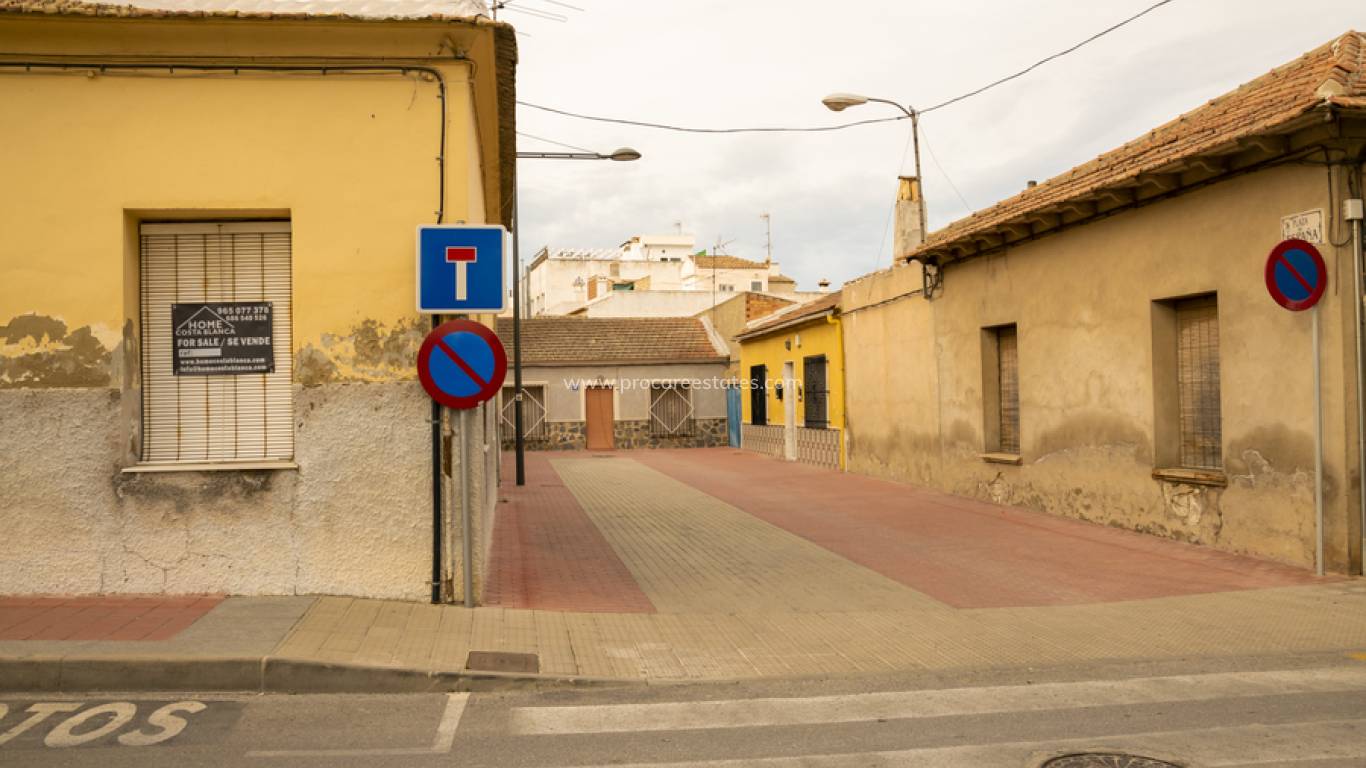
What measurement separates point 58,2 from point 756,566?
7.33 metres

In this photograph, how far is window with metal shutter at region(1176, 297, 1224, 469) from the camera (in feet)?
35.8

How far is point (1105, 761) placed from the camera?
477 centimetres

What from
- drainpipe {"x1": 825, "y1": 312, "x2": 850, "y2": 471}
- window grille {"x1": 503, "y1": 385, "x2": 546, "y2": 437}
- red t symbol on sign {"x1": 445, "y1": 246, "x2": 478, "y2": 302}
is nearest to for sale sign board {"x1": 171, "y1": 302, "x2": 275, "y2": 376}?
red t symbol on sign {"x1": 445, "y1": 246, "x2": 478, "y2": 302}

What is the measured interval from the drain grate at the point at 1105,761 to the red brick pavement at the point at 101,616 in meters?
4.99

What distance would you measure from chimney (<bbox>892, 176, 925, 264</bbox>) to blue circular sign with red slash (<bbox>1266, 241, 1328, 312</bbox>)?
506 inches

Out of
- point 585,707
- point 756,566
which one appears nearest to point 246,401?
point 585,707

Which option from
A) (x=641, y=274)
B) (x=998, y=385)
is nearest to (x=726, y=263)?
Result: (x=641, y=274)

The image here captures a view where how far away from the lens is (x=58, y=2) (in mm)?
7227

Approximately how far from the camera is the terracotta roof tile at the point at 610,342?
35.2m

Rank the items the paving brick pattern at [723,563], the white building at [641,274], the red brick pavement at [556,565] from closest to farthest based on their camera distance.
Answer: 1. the red brick pavement at [556,565]
2. the paving brick pattern at [723,563]
3. the white building at [641,274]

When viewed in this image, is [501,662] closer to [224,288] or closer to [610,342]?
[224,288]

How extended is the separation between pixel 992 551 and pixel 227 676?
7798 mm

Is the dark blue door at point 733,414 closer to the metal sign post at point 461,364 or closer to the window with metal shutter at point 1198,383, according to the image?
the window with metal shutter at point 1198,383

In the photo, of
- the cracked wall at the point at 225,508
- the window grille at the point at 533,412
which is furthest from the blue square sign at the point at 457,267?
the window grille at the point at 533,412
